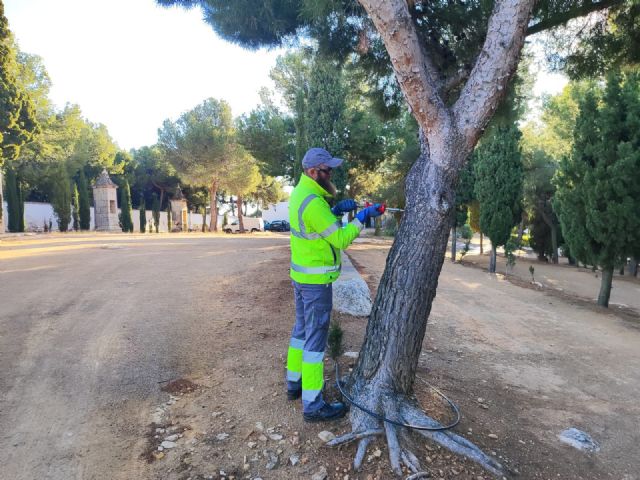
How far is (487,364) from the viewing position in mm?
4930

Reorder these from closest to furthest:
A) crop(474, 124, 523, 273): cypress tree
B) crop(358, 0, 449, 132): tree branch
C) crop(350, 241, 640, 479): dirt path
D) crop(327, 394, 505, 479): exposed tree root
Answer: crop(327, 394, 505, 479): exposed tree root, crop(358, 0, 449, 132): tree branch, crop(350, 241, 640, 479): dirt path, crop(474, 124, 523, 273): cypress tree

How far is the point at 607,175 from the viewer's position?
9.17 meters

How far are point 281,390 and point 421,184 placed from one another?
1968mm

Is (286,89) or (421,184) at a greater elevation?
(286,89)

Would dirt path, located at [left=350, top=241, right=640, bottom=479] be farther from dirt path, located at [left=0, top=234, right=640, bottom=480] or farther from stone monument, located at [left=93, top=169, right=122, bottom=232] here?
stone monument, located at [left=93, top=169, right=122, bottom=232]

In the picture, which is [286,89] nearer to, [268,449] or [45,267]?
[45,267]

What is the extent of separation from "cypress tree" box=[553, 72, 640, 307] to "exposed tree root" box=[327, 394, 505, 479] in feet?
28.0

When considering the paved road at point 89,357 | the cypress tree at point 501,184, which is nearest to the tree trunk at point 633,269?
the cypress tree at point 501,184

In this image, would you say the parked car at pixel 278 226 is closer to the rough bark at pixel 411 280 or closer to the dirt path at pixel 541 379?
the dirt path at pixel 541 379

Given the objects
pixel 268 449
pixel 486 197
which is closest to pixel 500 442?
pixel 268 449

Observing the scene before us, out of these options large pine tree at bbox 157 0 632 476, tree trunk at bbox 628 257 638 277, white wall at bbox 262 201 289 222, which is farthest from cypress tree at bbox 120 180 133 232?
large pine tree at bbox 157 0 632 476

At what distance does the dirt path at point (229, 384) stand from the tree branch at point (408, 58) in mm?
2156

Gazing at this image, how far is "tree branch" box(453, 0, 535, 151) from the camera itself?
2.86 meters

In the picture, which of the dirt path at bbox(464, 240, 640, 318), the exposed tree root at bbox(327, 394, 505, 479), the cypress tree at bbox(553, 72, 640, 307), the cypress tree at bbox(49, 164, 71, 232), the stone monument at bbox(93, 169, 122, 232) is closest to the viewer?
the exposed tree root at bbox(327, 394, 505, 479)
